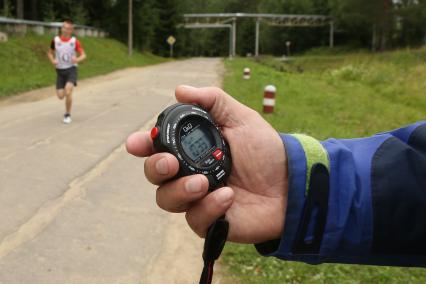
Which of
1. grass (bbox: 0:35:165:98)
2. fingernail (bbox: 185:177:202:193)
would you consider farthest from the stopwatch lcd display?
grass (bbox: 0:35:165:98)

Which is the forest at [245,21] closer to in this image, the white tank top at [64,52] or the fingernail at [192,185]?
the white tank top at [64,52]

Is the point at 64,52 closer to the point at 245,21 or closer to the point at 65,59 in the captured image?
the point at 65,59

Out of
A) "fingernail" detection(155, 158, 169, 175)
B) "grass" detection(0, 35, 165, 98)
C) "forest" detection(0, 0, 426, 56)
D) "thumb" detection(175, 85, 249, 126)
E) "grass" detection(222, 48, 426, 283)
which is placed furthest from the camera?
"forest" detection(0, 0, 426, 56)

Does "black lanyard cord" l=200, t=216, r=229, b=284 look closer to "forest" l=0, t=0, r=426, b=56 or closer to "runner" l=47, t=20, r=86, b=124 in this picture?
"runner" l=47, t=20, r=86, b=124

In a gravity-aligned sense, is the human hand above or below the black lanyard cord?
above

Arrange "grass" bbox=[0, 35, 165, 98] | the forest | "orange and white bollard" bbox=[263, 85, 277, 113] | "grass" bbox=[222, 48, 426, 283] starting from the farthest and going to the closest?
the forest < "grass" bbox=[0, 35, 165, 98] < "orange and white bollard" bbox=[263, 85, 277, 113] < "grass" bbox=[222, 48, 426, 283]

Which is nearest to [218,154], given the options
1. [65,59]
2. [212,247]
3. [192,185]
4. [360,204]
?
[192,185]

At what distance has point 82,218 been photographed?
470 centimetres

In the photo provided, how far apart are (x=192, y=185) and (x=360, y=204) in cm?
61

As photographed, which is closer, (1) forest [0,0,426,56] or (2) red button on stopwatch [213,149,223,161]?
(2) red button on stopwatch [213,149,223,161]

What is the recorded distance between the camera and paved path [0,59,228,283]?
3.75 m

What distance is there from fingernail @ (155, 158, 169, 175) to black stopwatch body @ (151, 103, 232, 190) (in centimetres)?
6

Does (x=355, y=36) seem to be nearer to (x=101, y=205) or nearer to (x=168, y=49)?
(x=168, y=49)

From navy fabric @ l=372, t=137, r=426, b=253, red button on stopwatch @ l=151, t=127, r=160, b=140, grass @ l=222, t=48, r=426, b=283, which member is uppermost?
red button on stopwatch @ l=151, t=127, r=160, b=140
